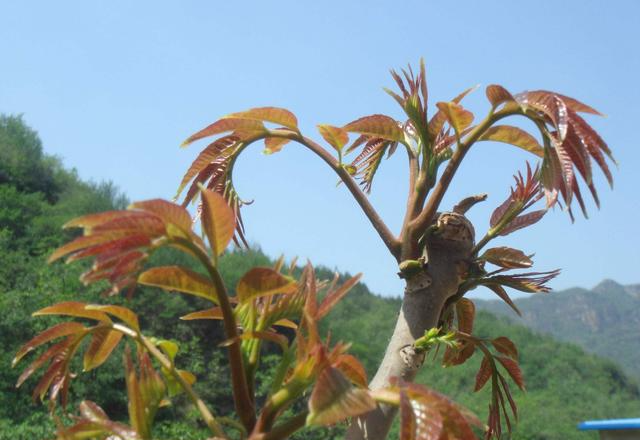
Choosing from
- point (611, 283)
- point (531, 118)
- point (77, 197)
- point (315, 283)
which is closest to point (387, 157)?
point (531, 118)

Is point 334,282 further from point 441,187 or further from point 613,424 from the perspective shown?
point 613,424

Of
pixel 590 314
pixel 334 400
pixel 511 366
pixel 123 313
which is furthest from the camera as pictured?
pixel 590 314

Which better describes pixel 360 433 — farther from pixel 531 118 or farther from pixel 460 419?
pixel 531 118

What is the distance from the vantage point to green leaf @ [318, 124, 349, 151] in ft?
2.62

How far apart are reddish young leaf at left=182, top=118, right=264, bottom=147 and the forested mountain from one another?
4.32 metres

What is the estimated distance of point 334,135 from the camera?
2.64 ft

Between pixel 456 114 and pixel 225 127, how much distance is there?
243 mm

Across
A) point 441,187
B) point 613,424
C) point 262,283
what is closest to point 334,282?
point 262,283

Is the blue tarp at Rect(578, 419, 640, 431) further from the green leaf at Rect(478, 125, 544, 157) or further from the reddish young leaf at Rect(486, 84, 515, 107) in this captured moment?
the reddish young leaf at Rect(486, 84, 515, 107)

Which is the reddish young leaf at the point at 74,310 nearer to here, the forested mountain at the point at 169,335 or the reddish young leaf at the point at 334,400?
the reddish young leaf at the point at 334,400

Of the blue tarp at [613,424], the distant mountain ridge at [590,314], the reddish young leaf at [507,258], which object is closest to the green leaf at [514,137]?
the reddish young leaf at [507,258]

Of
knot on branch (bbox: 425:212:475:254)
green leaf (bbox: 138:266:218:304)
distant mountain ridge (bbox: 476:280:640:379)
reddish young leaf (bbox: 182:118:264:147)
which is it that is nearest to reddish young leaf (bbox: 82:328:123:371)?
green leaf (bbox: 138:266:218:304)

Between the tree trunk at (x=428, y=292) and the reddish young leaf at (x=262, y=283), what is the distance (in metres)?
0.22

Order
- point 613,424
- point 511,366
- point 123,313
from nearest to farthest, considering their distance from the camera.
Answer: point 123,313
point 511,366
point 613,424
